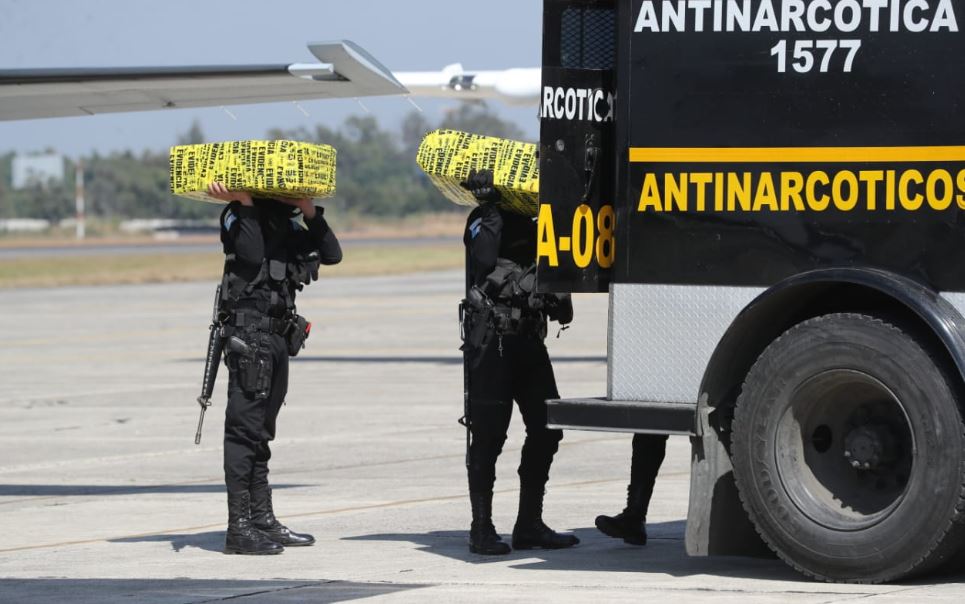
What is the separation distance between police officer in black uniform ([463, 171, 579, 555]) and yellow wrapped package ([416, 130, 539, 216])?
75 millimetres

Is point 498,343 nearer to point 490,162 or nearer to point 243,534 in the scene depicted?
point 490,162

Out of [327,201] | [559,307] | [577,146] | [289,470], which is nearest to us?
[577,146]

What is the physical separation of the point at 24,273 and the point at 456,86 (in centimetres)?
3065

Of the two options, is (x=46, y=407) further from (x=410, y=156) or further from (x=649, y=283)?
(x=410, y=156)

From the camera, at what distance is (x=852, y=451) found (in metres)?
7.53

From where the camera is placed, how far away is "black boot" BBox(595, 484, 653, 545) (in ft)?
29.9

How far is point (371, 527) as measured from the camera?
991 centimetres

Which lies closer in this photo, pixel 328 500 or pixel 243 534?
pixel 243 534

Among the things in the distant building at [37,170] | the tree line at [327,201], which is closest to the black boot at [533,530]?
the tree line at [327,201]

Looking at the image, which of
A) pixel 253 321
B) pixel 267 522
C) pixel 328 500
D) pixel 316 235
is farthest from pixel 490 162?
pixel 328 500

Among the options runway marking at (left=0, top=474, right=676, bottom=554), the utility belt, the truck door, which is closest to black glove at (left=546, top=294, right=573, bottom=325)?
the truck door

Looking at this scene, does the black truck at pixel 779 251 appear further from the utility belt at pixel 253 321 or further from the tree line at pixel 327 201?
the tree line at pixel 327 201

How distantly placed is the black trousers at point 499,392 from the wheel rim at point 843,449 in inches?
66.0

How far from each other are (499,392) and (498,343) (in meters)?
0.26
